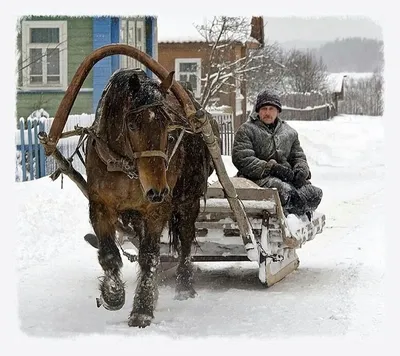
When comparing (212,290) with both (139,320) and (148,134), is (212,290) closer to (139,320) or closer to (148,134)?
(139,320)

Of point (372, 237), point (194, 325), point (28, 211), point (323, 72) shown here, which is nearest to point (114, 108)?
point (194, 325)

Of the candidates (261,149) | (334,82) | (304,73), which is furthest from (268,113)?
(334,82)

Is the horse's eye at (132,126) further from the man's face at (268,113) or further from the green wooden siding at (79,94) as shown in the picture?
the green wooden siding at (79,94)

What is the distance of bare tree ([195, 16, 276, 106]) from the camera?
16250 millimetres

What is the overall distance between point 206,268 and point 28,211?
8.31 feet

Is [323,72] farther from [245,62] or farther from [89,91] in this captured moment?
[89,91]

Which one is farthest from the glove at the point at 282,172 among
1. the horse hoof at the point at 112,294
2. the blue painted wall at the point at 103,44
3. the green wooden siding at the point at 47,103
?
the green wooden siding at the point at 47,103

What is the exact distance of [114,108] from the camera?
5.34 meters

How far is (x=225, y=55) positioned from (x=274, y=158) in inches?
442

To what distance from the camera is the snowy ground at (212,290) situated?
17.4 ft

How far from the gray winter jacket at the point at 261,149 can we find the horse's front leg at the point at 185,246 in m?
0.89

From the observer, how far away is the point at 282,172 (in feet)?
23.7

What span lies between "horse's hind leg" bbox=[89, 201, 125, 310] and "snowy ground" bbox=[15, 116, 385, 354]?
163 millimetres

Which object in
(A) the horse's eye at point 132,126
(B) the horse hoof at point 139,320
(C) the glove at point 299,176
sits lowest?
(B) the horse hoof at point 139,320
